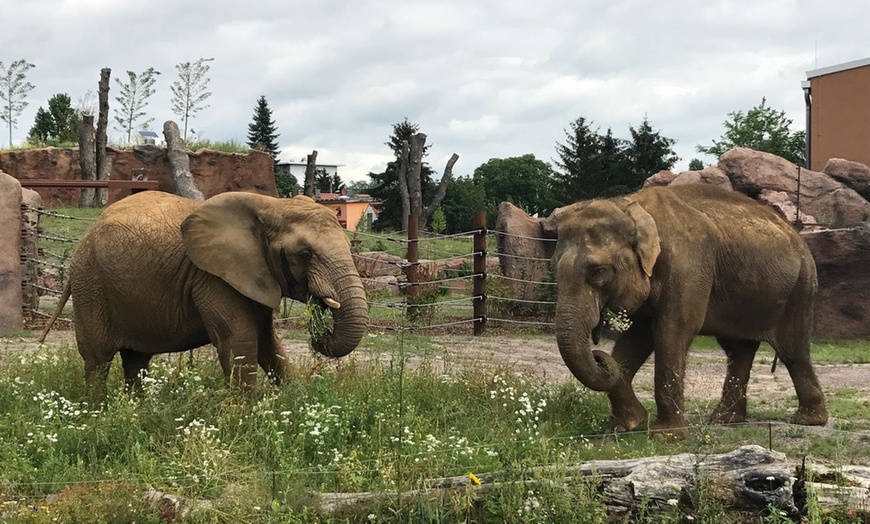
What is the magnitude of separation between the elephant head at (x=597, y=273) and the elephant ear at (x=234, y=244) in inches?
80.3

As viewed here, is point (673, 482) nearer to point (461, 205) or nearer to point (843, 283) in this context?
point (843, 283)

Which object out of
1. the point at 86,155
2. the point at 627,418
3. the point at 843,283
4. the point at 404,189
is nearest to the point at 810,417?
the point at 627,418

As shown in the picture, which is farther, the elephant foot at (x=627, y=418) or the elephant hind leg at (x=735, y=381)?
the elephant hind leg at (x=735, y=381)

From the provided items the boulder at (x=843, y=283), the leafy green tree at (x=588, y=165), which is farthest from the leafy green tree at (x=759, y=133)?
the boulder at (x=843, y=283)

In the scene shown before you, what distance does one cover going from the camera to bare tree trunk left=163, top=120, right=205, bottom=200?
24.0m

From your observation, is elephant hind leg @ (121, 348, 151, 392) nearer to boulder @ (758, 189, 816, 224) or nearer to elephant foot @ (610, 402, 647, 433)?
elephant foot @ (610, 402, 647, 433)

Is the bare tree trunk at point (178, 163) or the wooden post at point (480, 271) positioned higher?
the bare tree trunk at point (178, 163)

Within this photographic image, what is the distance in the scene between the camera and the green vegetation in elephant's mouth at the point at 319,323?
677 cm

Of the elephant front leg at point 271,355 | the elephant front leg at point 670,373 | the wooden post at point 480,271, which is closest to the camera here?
the elephant front leg at point 670,373

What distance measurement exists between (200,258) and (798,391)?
15.9 ft

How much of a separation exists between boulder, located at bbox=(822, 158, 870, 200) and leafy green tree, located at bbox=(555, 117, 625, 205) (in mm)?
18058

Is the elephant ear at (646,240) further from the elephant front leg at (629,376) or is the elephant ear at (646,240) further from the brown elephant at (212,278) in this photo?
the brown elephant at (212,278)

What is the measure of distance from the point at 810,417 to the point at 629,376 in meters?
1.67

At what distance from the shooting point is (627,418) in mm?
7270
